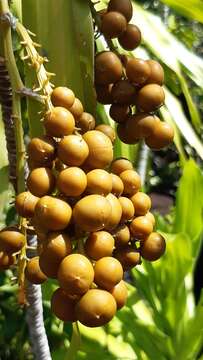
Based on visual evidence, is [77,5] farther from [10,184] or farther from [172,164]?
[172,164]

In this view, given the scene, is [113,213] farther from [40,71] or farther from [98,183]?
[40,71]

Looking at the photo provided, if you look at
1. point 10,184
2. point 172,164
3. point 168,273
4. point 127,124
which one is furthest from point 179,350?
point 172,164

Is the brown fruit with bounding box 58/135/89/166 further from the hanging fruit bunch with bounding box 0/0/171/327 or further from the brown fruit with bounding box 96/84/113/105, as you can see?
the brown fruit with bounding box 96/84/113/105

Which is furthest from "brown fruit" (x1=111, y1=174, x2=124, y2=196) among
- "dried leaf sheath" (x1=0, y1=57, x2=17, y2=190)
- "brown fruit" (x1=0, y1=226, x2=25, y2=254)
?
"dried leaf sheath" (x1=0, y1=57, x2=17, y2=190)

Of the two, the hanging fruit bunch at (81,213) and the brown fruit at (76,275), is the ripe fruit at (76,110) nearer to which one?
the hanging fruit bunch at (81,213)

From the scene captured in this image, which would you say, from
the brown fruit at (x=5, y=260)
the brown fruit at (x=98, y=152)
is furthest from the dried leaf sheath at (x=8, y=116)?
the brown fruit at (x=98, y=152)

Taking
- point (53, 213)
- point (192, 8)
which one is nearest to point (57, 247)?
point (53, 213)
